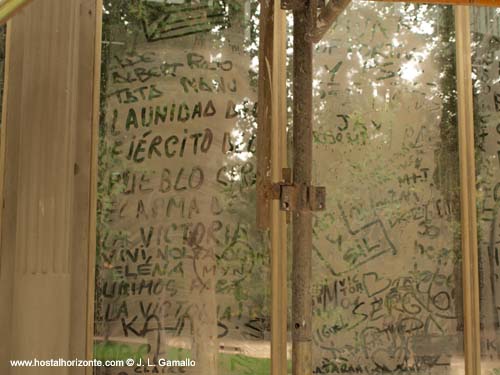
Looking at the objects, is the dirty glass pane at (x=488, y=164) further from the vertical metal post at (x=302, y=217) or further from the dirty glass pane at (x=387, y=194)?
the vertical metal post at (x=302, y=217)

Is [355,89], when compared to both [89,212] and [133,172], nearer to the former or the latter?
[133,172]

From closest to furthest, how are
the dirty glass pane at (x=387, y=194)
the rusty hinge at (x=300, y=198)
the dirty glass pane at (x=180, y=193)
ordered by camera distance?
the rusty hinge at (x=300, y=198)
the dirty glass pane at (x=180, y=193)
the dirty glass pane at (x=387, y=194)

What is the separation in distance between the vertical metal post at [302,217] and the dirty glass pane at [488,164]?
2.12 metres

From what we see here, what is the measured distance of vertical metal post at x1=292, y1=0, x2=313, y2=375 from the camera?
2.42 meters

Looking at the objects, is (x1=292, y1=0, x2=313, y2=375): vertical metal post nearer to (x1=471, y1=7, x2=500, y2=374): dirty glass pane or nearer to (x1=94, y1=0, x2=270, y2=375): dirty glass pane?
(x1=94, y1=0, x2=270, y2=375): dirty glass pane

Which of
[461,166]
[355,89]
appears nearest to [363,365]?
[461,166]

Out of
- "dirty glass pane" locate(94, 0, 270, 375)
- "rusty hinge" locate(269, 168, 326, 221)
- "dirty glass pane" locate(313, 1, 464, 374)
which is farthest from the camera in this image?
"dirty glass pane" locate(313, 1, 464, 374)

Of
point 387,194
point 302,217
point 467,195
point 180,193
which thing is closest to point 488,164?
point 467,195

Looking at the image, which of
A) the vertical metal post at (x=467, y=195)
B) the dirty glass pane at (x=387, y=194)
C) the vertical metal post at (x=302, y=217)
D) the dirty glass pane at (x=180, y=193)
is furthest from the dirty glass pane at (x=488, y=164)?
the vertical metal post at (x=302, y=217)

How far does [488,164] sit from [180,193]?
2150 millimetres

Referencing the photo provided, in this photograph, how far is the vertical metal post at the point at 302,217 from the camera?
2.42 metres

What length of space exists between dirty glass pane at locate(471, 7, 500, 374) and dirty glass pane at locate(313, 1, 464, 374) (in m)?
0.17

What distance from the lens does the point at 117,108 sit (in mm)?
3902

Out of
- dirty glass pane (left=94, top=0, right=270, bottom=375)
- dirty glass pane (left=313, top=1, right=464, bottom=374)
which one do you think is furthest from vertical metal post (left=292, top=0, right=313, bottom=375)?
dirty glass pane (left=313, top=1, right=464, bottom=374)
